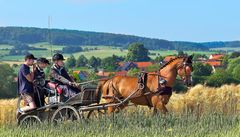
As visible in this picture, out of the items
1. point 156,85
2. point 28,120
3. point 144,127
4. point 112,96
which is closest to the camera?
point 144,127

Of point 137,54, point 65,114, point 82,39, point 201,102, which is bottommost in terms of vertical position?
point 82,39

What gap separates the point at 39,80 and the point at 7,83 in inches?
1008

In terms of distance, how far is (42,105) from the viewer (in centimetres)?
1378

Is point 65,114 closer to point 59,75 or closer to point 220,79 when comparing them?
point 59,75

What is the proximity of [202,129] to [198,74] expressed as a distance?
3068 centimetres

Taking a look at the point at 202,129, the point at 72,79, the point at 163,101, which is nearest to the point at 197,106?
the point at 163,101

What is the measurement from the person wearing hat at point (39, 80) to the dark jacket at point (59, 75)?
195mm

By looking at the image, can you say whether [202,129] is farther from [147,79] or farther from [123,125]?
[147,79]

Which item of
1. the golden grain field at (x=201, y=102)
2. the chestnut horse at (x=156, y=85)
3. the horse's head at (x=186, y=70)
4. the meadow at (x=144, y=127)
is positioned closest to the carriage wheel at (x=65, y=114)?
the meadow at (x=144, y=127)

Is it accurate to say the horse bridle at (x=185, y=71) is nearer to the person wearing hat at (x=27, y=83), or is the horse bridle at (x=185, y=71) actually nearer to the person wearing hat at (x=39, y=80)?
the person wearing hat at (x=39, y=80)

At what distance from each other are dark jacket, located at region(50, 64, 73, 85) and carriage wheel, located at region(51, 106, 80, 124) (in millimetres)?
598

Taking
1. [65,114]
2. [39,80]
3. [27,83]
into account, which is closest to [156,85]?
[65,114]

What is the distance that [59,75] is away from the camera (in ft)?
44.6

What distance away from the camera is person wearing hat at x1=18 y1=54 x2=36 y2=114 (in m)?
13.4
